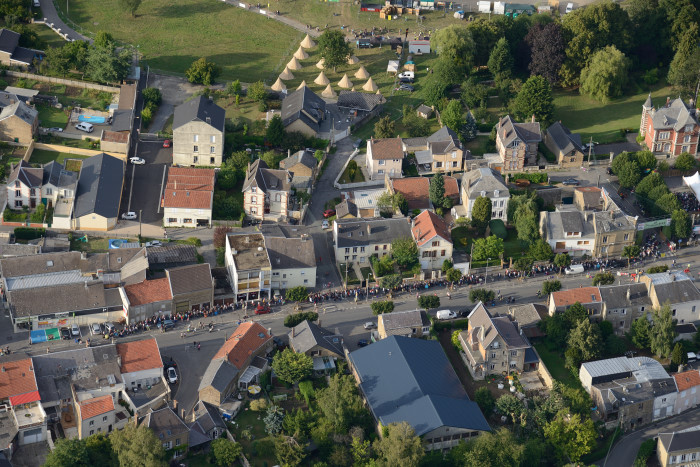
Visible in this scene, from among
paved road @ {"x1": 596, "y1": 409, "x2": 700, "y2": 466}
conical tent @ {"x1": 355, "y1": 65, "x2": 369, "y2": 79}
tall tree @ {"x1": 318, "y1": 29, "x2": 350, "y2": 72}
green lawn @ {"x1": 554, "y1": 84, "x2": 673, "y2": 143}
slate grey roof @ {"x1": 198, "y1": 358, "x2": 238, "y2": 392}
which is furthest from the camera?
conical tent @ {"x1": 355, "y1": 65, "x2": 369, "y2": 79}

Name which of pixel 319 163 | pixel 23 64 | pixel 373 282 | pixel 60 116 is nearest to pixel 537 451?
pixel 373 282

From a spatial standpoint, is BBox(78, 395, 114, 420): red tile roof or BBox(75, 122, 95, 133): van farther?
BBox(75, 122, 95, 133): van

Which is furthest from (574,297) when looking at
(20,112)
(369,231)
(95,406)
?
(20,112)

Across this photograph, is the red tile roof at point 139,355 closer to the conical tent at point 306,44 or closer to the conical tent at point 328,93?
the conical tent at point 328,93

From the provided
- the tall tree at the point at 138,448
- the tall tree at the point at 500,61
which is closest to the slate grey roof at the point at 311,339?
the tall tree at the point at 138,448

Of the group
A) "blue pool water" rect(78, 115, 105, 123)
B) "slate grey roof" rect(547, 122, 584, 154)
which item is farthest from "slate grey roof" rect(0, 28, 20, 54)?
"slate grey roof" rect(547, 122, 584, 154)

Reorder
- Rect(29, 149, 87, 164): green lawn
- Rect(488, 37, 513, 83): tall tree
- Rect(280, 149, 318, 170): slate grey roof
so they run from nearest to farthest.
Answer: Rect(280, 149, 318, 170): slate grey roof < Rect(29, 149, 87, 164): green lawn < Rect(488, 37, 513, 83): tall tree

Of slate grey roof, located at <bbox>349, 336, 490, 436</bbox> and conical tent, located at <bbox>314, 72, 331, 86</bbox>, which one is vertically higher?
conical tent, located at <bbox>314, 72, 331, 86</bbox>

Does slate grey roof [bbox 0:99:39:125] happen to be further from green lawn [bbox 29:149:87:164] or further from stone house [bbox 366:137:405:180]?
stone house [bbox 366:137:405:180]
